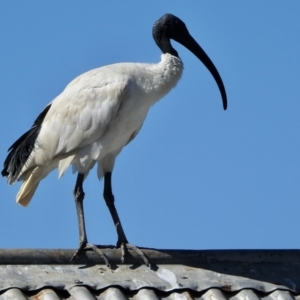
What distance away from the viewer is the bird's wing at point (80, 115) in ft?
26.1

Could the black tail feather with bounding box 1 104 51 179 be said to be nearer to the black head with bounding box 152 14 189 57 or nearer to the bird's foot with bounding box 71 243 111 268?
the black head with bounding box 152 14 189 57

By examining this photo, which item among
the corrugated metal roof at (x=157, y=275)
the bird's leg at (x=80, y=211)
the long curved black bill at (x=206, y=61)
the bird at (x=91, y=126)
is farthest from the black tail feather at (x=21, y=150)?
the corrugated metal roof at (x=157, y=275)

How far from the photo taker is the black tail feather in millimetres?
8367

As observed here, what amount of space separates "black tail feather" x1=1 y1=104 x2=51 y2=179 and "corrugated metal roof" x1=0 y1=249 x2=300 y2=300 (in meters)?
2.26

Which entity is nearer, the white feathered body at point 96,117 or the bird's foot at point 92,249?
the bird's foot at point 92,249

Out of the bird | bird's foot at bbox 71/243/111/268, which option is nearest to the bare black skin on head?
the bird

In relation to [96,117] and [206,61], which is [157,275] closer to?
[96,117]

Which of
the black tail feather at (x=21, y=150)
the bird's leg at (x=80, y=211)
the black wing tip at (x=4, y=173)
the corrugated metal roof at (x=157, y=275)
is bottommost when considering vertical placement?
the corrugated metal roof at (x=157, y=275)

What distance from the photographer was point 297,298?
20.0 feet

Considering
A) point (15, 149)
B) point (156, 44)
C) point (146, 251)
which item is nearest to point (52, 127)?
point (15, 149)

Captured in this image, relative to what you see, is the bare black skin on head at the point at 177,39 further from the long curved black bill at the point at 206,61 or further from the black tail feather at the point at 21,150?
the black tail feather at the point at 21,150

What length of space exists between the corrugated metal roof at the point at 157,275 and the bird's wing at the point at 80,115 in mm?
1854

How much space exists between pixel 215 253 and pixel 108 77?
7.43 feet

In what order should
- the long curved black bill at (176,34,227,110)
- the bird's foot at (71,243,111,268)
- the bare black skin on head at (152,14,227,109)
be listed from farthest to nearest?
the long curved black bill at (176,34,227,110) < the bare black skin on head at (152,14,227,109) < the bird's foot at (71,243,111,268)
